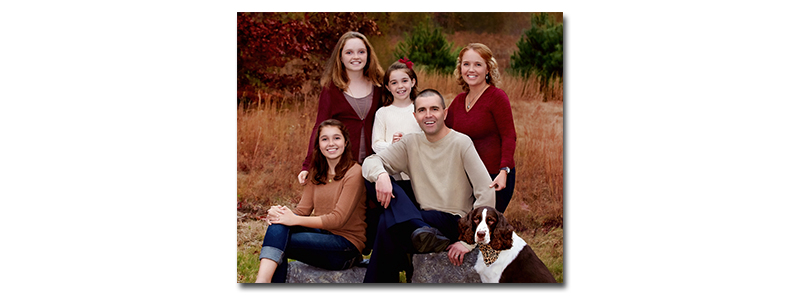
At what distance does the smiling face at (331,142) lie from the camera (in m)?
4.14

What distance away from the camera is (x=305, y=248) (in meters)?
4.02

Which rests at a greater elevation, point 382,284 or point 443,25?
point 443,25

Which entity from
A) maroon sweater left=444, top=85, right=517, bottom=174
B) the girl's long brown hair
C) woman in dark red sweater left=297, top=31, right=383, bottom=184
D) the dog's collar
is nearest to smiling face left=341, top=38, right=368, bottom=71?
woman in dark red sweater left=297, top=31, right=383, bottom=184

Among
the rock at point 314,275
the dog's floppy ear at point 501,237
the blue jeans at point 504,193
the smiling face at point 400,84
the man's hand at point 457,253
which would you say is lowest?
the rock at point 314,275

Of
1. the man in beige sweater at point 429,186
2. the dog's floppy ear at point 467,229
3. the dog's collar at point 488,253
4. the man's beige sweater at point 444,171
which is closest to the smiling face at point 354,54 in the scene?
the man in beige sweater at point 429,186

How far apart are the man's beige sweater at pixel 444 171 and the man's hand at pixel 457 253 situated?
0.26 meters

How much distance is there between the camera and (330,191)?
13.6ft

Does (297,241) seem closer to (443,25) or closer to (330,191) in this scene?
(330,191)

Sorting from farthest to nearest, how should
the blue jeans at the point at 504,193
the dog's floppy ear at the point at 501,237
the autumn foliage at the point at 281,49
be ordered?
the autumn foliage at the point at 281,49
the blue jeans at the point at 504,193
the dog's floppy ear at the point at 501,237

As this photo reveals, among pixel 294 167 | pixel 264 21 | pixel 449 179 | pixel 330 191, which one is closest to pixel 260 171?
pixel 294 167

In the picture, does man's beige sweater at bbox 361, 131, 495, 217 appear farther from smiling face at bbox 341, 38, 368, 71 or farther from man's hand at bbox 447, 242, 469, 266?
smiling face at bbox 341, 38, 368, 71

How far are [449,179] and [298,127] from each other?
6.53 feet

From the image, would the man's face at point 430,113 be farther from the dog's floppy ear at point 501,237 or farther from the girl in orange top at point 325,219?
the dog's floppy ear at point 501,237

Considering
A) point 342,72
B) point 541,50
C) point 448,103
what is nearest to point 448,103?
point 448,103
